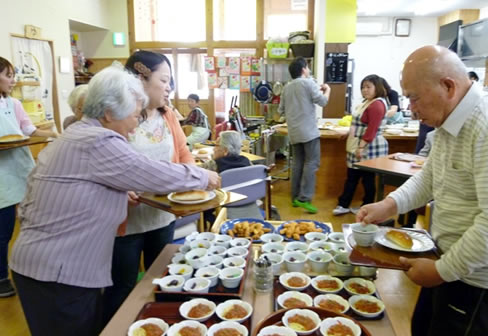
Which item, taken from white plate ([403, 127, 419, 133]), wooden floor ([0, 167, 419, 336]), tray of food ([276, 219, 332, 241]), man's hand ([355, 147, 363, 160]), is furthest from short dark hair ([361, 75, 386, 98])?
tray of food ([276, 219, 332, 241])

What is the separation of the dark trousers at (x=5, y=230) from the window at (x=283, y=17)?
535 centimetres

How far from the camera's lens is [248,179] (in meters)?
2.77

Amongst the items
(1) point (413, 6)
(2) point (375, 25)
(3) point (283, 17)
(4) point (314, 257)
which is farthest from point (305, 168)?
(2) point (375, 25)

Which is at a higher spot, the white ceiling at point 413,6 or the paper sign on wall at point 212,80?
the white ceiling at point 413,6

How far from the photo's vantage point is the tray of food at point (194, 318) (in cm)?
115

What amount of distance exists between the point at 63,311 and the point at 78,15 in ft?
19.3

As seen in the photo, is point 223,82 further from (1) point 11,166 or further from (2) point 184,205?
(2) point 184,205

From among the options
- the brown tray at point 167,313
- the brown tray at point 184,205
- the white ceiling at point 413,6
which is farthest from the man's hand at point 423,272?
the white ceiling at point 413,6

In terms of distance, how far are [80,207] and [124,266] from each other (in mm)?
570

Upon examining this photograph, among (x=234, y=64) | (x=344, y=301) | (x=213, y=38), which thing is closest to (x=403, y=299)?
(x=344, y=301)

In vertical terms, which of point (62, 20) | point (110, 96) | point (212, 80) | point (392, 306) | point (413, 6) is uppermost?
point (413, 6)

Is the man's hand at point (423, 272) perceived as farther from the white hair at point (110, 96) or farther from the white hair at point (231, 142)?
the white hair at point (231, 142)

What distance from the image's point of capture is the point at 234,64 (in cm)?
680

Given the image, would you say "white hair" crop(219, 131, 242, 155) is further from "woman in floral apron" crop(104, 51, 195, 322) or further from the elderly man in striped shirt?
the elderly man in striped shirt
